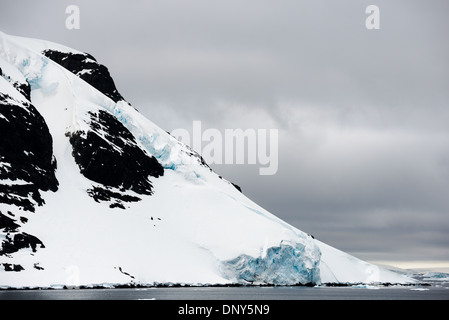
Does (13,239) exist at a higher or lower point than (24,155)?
lower

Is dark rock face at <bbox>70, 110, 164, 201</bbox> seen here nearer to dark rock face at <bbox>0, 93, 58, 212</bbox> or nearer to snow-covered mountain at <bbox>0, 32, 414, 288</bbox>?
snow-covered mountain at <bbox>0, 32, 414, 288</bbox>

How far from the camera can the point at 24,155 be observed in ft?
560

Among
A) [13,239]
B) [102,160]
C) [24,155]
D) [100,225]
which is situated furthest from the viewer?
[102,160]

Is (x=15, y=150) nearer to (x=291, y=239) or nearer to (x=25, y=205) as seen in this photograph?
(x=25, y=205)

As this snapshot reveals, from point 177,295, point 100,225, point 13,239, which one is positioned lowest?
point 177,295

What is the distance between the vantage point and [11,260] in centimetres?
13138

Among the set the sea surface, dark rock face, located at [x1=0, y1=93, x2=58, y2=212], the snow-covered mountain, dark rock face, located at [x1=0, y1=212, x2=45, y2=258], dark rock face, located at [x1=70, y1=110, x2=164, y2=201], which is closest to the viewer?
the sea surface

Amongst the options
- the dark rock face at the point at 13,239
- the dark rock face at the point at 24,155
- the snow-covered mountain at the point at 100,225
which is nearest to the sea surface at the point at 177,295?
the snow-covered mountain at the point at 100,225

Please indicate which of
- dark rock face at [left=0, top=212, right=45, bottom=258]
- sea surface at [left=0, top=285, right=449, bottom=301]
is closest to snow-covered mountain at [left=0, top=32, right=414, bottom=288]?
dark rock face at [left=0, top=212, right=45, bottom=258]

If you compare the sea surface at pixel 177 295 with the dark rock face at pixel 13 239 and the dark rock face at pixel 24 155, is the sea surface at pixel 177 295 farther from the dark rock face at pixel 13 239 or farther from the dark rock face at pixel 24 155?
the dark rock face at pixel 24 155

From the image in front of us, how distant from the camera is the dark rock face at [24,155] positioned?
15962 cm

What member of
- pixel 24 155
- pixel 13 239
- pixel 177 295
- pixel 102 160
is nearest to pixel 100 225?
pixel 24 155

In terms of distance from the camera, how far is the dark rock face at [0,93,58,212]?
524 ft

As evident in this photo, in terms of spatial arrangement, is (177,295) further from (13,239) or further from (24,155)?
(24,155)
